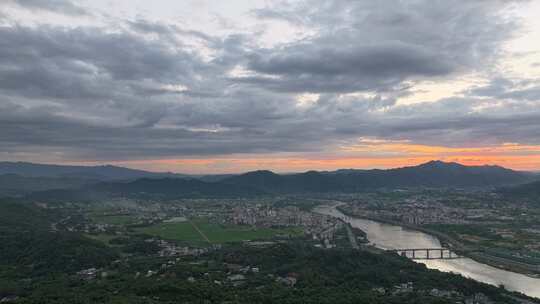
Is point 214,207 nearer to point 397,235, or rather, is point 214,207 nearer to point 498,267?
point 397,235

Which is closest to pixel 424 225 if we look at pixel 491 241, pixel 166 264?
pixel 491 241

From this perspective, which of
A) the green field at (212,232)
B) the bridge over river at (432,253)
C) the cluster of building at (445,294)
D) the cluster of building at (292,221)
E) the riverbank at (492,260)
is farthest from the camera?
the cluster of building at (292,221)

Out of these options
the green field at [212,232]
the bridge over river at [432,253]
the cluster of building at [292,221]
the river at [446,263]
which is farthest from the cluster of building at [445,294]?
the green field at [212,232]

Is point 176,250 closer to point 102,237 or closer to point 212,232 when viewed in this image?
point 102,237

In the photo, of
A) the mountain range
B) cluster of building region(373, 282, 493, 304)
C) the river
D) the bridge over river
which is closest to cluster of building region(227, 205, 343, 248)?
the river

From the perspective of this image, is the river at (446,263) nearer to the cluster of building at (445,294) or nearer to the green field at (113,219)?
the cluster of building at (445,294)

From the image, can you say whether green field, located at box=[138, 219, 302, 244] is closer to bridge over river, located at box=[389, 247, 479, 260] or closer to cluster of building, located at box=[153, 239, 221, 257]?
cluster of building, located at box=[153, 239, 221, 257]
